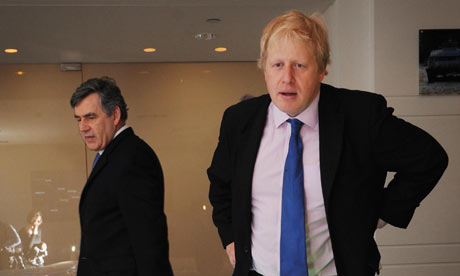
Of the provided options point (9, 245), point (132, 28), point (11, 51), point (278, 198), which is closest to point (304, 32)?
point (278, 198)

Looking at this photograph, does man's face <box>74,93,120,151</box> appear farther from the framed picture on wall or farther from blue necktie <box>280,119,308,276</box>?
the framed picture on wall

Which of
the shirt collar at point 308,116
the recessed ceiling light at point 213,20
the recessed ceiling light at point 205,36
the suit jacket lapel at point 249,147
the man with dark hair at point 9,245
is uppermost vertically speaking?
the recessed ceiling light at point 213,20

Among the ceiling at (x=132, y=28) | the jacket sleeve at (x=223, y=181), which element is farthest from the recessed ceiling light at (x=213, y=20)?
the jacket sleeve at (x=223, y=181)

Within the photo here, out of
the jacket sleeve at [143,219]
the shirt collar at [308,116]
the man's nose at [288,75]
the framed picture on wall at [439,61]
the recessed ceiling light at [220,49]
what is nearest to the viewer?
the man's nose at [288,75]

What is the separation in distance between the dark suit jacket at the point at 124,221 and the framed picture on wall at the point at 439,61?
1942mm

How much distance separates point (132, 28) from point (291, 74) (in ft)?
8.65

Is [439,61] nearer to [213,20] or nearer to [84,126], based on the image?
[213,20]

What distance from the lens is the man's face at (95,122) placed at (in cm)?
207

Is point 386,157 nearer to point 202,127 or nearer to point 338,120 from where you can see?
point 338,120

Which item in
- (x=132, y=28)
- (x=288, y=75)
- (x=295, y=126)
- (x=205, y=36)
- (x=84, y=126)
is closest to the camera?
(x=288, y=75)

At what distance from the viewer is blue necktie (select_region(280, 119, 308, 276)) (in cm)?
132

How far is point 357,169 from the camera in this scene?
132cm

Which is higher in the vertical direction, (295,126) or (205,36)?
(205,36)

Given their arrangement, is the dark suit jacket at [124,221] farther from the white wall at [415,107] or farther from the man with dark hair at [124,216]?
the white wall at [415,107]
